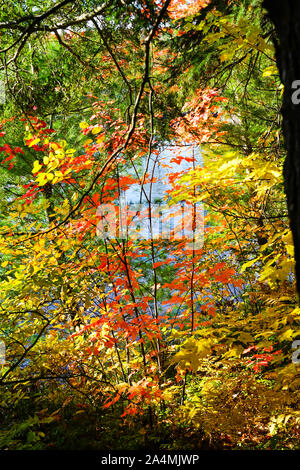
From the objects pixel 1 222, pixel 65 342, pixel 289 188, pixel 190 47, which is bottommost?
pixel 65 342

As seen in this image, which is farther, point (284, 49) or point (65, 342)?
point (65, 342)

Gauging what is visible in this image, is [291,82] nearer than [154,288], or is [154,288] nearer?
[291,82]

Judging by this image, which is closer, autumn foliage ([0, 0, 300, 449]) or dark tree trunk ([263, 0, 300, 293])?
dark tree trunk ([263, 0, 300, 293])

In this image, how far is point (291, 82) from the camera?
73 cm

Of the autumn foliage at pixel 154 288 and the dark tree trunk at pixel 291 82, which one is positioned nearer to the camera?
the dark tree trunk at pixel 291 82

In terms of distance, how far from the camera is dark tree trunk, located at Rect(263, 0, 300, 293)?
2.30 feet

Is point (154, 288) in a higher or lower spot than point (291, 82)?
lower

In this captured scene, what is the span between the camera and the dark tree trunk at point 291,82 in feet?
2.30
